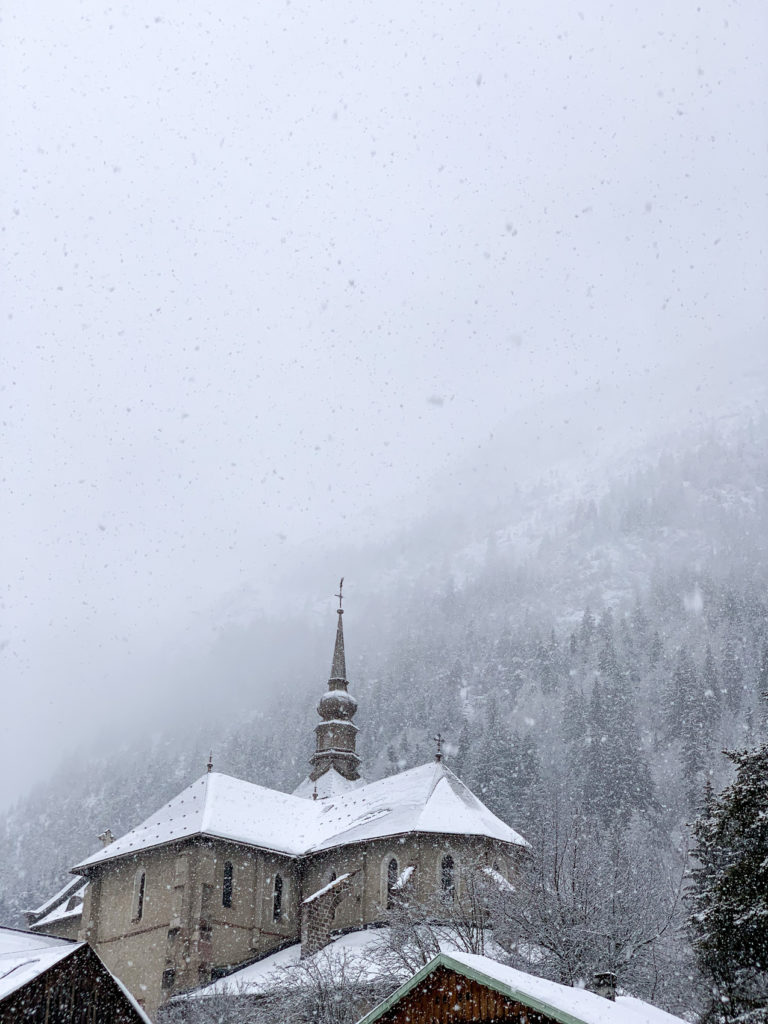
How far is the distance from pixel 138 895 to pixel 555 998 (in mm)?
35351

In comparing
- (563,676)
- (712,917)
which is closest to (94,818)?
(563,676)

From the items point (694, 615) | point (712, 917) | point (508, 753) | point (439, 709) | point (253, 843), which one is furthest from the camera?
point (694, 615)

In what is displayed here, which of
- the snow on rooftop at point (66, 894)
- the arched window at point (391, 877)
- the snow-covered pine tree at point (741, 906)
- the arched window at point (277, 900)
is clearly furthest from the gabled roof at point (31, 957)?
the snow on rooftop at point (66, 894)

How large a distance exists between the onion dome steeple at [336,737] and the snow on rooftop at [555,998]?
1774 inches

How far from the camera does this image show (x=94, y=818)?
137000 mm

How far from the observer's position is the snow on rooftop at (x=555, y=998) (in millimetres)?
15484

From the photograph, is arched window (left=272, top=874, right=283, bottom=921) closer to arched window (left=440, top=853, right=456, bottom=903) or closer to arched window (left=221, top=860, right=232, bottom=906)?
arched window (left=221, top=860, right=232, bottom=906)

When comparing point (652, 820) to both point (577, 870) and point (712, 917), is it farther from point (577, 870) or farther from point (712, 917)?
point (712, 917)

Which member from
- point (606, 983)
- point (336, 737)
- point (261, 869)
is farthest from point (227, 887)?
point (606, 983)

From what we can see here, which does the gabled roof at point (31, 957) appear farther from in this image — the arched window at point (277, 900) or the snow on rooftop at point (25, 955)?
the arched window at point (277, 900)

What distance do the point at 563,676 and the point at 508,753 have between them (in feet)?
261

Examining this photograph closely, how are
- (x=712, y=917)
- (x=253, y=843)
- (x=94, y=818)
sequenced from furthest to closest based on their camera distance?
1. (x=94, y=818)
2. (x=253, y=843)
3. (x=712, y=917)

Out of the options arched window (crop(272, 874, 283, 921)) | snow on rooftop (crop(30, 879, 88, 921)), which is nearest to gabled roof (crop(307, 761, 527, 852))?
arched window (crop(272, 874, 283, 921))

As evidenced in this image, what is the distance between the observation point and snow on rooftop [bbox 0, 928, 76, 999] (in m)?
21.8
